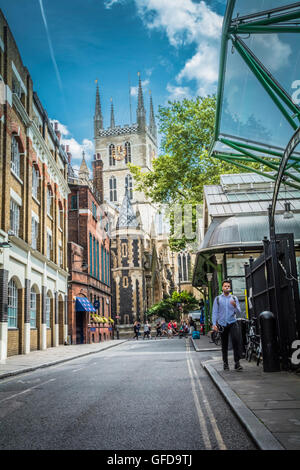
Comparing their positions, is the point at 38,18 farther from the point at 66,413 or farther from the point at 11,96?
the point at 66,413

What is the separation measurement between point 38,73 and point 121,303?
133ft

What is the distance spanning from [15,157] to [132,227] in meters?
44.6

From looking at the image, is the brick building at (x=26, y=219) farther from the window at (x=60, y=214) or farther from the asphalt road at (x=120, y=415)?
the asphalt road at (x=120, y=415)

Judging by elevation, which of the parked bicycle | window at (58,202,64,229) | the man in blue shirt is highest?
window at (58,202,64,229)

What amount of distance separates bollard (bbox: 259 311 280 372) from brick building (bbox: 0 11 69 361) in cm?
957

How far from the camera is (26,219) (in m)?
21.7

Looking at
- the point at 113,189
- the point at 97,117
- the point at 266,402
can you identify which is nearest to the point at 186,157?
the point at 266,402

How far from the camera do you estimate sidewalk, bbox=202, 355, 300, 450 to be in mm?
4265

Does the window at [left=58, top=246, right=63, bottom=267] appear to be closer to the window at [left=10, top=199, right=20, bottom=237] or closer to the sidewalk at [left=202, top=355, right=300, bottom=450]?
the window at [left=10, top=199, right=20, bottom=237]

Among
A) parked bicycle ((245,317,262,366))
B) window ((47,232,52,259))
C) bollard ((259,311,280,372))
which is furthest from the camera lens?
window ((47,232,52,259))

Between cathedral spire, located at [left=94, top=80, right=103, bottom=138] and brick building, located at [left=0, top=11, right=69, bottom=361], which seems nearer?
brick building, located at [left=0, top=11, right=69, bottom=361]

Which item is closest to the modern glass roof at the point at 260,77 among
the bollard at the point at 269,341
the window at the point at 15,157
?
the bollard at the point at 269,341

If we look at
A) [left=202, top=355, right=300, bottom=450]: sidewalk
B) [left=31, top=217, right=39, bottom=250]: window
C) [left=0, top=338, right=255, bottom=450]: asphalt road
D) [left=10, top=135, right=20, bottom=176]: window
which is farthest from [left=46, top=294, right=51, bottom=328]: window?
[left=202, top=355, right=300, bottom=450]: sidewalk

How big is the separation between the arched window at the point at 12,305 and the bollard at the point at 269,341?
42.9 feet
